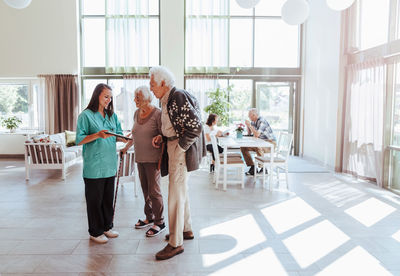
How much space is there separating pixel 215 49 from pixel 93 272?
7241 millimetres

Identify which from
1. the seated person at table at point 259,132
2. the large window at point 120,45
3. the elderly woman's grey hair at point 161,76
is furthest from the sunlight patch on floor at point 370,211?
the large window at point 120,45

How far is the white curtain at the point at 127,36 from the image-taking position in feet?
27.6

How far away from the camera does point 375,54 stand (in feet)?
17.0

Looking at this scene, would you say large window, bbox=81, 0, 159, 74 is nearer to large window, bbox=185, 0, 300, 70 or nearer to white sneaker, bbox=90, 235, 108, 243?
large window, bbox=185, 0, 300, 70

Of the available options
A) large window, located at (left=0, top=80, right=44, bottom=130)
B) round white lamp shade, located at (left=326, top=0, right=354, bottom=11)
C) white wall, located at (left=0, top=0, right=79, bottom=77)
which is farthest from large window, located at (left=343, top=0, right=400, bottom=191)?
large window, located at (left=0, top=80, right=44, bottom=130)

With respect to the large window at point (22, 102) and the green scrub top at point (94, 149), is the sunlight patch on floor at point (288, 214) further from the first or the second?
the large window at point (22, 102)

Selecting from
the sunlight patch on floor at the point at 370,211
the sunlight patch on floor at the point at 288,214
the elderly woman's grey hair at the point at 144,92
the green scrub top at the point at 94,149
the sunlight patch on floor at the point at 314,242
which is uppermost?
the elderly woman's grey hair at the point at 144,92

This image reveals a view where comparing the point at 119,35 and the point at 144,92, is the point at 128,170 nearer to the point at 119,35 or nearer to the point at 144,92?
the point at 144,92

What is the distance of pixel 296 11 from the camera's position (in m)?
5.00

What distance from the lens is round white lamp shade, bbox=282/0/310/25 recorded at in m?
4.98

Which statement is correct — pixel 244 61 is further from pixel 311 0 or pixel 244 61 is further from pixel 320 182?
pixel 320 182

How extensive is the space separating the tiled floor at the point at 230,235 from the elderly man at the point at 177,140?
0.33 meters

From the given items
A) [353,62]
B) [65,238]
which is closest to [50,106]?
[65,238]

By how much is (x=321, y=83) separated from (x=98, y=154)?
620cm
